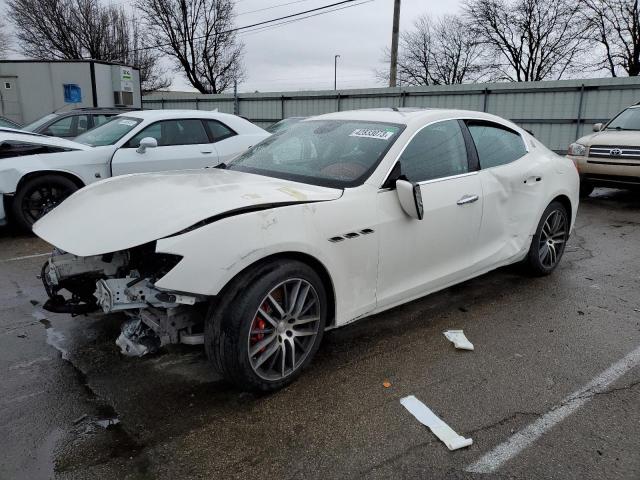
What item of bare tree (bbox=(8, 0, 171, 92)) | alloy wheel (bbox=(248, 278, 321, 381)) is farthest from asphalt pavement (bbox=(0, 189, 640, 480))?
bare tree (bbox=(8, 0, 171, 92))

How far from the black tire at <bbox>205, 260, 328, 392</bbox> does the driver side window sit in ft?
3.87

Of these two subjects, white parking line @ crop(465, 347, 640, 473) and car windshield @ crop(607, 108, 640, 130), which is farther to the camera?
car windshield @ crop(607, 108, 640, 130)

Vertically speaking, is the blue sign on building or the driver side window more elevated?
the blue sign on building

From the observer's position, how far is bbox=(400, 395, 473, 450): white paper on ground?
2527mm

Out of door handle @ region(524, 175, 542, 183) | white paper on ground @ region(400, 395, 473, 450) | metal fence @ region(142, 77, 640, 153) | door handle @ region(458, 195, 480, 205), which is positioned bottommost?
white paper on ground @ region(400, 395, 473, 450)

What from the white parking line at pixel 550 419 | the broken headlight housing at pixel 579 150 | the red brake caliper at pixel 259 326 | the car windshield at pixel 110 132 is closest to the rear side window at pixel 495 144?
the white parking line at pixel 550 419

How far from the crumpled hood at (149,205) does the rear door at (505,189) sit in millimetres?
1558

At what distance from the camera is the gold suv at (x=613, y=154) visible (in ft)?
28.3

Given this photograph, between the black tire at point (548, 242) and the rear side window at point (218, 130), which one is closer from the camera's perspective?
the black tire at point (548, 242)

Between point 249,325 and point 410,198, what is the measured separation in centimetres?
132

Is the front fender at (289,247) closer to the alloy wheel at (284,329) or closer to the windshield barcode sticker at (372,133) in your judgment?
the alloy wheel at (284,329)

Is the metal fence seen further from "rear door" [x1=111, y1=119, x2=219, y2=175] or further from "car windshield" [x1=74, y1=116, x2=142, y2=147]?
"car windshield" [x1=74, y1=116, x2=142, y2=147]

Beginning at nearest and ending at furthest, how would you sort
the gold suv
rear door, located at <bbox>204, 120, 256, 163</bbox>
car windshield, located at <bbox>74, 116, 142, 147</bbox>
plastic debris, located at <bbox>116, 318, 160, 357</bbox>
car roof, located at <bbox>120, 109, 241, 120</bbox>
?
plastic debris, located at <bbox>116, 318, 160, 357</bbox> < car windshield, located at <bbox>74, 116, 142, 147</bbox> < car roof, located at <bbox>120, 109, 241, 120</bbox> < rear door, located at <bbox>204, 120, 256, 163</bbox> < the gold suv

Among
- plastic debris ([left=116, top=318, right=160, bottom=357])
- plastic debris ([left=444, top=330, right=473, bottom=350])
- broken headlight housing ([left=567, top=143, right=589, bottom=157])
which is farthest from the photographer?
broken headlight housing ([left=567, top=143, right=589, bottom=157])
